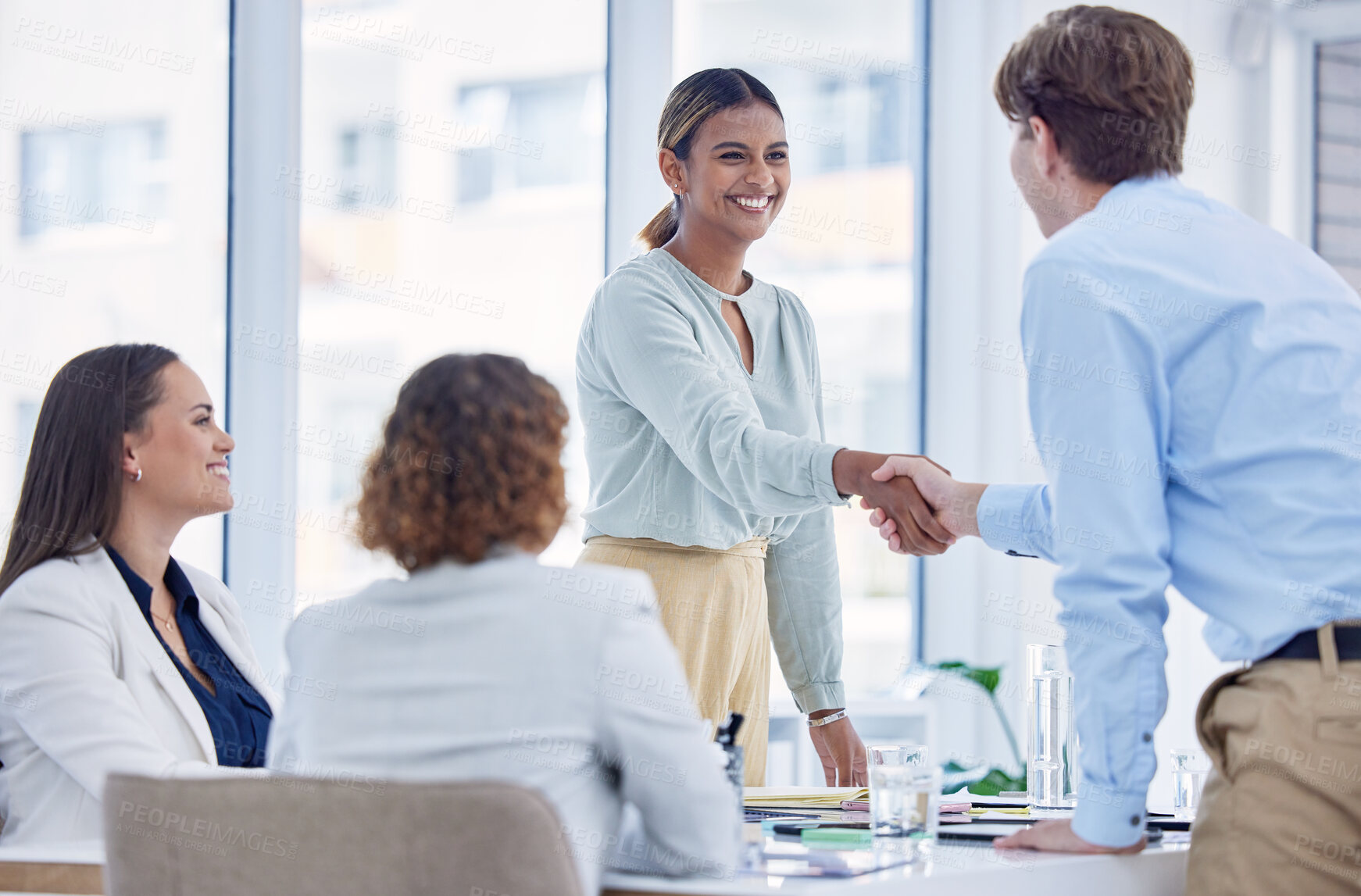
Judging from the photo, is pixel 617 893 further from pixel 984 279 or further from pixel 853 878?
pixel 984 279

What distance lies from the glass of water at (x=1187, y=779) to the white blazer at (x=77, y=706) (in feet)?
3.81

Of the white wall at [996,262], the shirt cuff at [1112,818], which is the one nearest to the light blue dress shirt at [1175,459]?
the shirt cuff at [1112,818]

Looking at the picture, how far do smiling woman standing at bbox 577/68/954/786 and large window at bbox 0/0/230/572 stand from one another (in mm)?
1157

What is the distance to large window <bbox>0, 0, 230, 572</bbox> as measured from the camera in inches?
104

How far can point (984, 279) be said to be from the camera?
12.9 ft

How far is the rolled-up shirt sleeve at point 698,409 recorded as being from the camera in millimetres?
1893

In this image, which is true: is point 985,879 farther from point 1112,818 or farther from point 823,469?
point 823,469

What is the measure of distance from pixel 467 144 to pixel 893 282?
4.71ft

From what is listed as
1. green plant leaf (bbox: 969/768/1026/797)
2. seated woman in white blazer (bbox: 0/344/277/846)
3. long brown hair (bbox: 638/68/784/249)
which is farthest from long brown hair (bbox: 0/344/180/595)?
green plant leaf (bbox: 969/768/1026/797)

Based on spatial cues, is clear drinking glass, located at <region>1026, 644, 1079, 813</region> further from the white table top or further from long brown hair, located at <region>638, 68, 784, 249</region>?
long brown hair, located at <region>638, 68, 784, 249</region>

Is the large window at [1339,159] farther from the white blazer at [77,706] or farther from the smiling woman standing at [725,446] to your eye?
the white blazer at [77,706]

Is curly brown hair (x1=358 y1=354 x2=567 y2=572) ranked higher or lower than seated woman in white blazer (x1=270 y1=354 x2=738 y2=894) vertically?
higher

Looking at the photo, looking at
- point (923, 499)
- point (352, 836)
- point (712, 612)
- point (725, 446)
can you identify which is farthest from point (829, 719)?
point (352, 836)

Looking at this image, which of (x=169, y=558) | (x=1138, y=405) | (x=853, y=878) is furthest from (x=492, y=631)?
(x=169, y=558)
